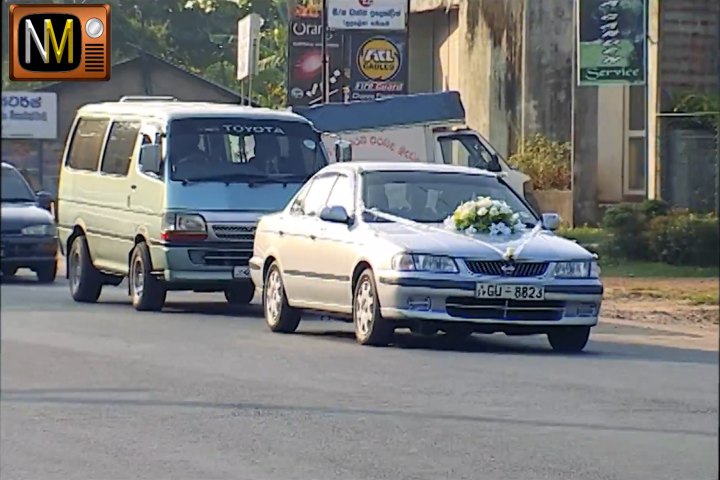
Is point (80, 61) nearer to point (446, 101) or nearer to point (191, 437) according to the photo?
point (191, 437)

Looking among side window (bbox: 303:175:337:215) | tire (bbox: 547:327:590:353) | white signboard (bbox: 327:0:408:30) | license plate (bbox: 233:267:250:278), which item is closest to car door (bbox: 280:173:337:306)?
A: side window (bbox: 303:175:337:215)

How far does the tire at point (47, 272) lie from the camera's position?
10.5 feet

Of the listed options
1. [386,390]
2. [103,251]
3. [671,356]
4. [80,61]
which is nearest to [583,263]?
[671,356]

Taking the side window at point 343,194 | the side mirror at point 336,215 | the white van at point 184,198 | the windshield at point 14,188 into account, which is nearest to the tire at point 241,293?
the white van at point 184,198

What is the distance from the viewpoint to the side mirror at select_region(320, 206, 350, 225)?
13.4 meters

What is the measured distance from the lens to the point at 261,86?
5.79m

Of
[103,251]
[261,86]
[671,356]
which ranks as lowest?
[671,356]

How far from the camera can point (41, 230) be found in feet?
10.2

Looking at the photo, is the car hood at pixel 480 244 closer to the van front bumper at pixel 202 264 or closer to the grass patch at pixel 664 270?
the van front bumper at pixel 202 264

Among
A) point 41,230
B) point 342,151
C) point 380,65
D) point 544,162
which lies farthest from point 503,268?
point 41,230

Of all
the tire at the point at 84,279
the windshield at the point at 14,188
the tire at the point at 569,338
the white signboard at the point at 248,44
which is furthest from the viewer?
the tire at the point at 569,338

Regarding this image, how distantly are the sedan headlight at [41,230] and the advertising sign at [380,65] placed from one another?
37.8 feet

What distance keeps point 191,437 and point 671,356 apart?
Result: 5.08m

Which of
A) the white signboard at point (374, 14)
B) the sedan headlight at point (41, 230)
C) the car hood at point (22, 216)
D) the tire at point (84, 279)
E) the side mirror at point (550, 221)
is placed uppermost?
the white signboard at point (374, 14)
